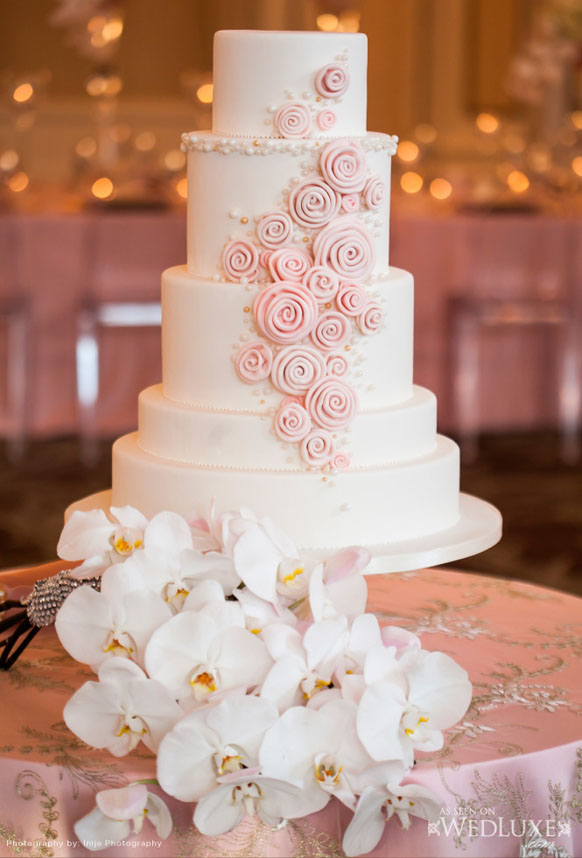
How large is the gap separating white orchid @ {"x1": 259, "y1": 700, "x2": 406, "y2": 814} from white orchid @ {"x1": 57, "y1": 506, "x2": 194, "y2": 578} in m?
0.26

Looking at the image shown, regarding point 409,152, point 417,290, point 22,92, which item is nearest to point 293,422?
point 22,92

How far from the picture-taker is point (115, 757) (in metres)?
1.40

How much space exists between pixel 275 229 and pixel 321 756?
0.78 meters

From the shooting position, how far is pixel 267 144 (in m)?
1.74

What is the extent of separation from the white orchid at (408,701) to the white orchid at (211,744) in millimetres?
103

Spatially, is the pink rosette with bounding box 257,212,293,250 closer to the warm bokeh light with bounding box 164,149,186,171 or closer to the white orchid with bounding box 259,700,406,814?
the white orchid with bounding box 259,700,406,814

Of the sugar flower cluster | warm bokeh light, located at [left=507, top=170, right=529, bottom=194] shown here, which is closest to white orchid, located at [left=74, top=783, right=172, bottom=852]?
the sugar flower cluster

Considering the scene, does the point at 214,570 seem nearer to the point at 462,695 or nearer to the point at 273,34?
the point at 462,695

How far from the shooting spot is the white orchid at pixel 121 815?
1258 mm

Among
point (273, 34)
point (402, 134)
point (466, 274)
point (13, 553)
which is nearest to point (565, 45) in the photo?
point (466, 274)

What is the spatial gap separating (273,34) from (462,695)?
3.18ft

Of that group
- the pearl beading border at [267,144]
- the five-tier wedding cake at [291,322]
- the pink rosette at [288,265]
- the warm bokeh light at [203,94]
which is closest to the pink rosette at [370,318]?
the five-tier wedding cake at [291,322]

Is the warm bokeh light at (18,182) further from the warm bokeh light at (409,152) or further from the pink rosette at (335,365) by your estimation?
the pink rosette at (335,365)

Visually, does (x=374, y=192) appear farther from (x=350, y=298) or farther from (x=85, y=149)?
(x=85, y=149)
